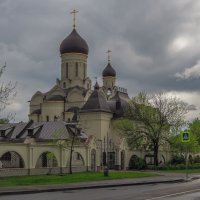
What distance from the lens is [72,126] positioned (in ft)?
204

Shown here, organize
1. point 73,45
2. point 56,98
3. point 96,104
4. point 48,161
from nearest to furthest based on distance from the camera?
point 48,161
point 96,104
point 56,98
point 73,45

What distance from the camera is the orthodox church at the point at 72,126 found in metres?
47.3

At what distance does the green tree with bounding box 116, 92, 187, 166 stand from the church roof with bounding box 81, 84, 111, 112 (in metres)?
5.08

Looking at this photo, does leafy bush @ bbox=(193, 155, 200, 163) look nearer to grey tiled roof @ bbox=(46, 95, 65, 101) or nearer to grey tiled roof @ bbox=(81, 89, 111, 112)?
grey tiled roof @ bbox=(81, 89, 111, 112)

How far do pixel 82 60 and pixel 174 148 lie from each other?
22421mm

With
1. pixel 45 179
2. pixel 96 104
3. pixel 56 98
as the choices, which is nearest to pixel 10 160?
pixel 96 104

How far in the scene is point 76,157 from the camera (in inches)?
2131

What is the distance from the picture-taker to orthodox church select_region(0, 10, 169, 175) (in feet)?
155

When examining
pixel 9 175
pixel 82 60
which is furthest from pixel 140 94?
pixel 9 175

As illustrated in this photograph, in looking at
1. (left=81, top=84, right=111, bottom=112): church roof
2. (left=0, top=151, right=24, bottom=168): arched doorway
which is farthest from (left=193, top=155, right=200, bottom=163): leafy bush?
(left=0, top=151, right=24, bottom=168): arched doorway

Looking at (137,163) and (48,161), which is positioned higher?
(48,161)

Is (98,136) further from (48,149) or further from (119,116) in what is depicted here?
(48,149)

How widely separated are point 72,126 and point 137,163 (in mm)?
9963

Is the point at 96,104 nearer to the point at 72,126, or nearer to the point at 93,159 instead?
the point at 72,126
